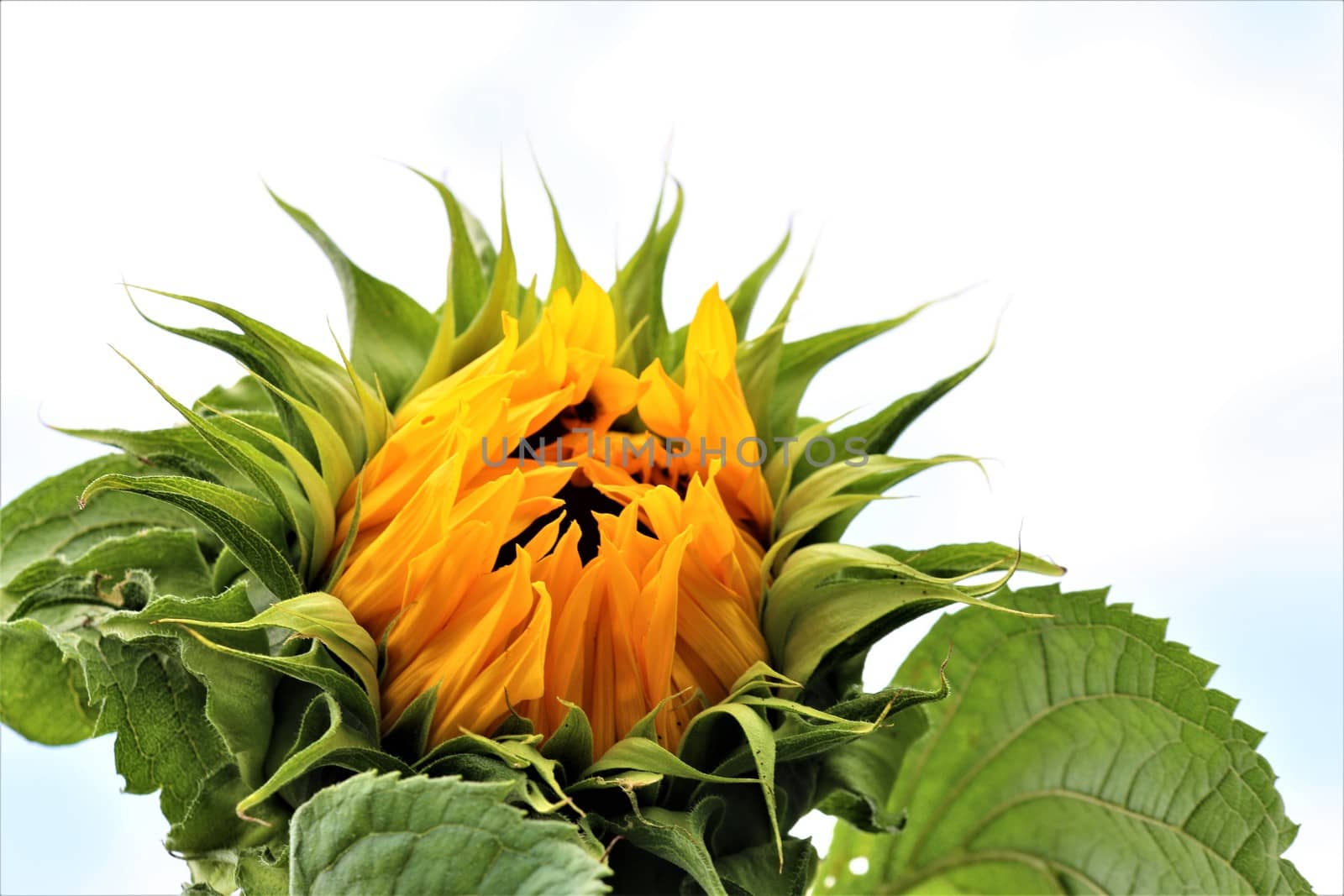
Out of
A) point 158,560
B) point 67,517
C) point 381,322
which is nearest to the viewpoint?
point 158,560

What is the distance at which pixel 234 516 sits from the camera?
2166mm

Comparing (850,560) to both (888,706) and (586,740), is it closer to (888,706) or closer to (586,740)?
(888,706)

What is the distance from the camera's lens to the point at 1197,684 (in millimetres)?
2852

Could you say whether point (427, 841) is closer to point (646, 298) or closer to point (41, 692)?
point (646, 298)

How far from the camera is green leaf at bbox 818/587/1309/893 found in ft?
9.18

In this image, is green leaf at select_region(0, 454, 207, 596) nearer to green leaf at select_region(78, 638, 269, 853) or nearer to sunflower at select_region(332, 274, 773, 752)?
green leaf at select_region(78, 638, 269, 853)

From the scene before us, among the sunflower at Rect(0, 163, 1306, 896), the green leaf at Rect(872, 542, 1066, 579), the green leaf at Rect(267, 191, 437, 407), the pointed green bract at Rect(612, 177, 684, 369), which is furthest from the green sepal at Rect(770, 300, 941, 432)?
the green leaf at Rect(267, 191, 437, 407)

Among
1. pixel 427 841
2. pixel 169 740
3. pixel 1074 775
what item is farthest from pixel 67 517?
Result: pixel 1074 775

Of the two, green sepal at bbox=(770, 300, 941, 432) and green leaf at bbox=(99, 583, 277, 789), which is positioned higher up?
green sepal at bbox=(770, 300, 941, 432)

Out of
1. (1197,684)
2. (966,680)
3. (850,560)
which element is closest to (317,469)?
(850,560)

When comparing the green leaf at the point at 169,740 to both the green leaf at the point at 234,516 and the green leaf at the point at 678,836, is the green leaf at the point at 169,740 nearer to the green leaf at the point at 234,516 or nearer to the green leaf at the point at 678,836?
the green leaf at the point at 234,516

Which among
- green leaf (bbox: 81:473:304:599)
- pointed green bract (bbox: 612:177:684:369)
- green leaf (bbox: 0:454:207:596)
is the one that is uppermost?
pointed green bract (bbox: 612:177:684:369)

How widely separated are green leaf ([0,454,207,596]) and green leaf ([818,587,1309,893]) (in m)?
1.56

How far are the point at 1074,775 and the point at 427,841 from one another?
1.51m
